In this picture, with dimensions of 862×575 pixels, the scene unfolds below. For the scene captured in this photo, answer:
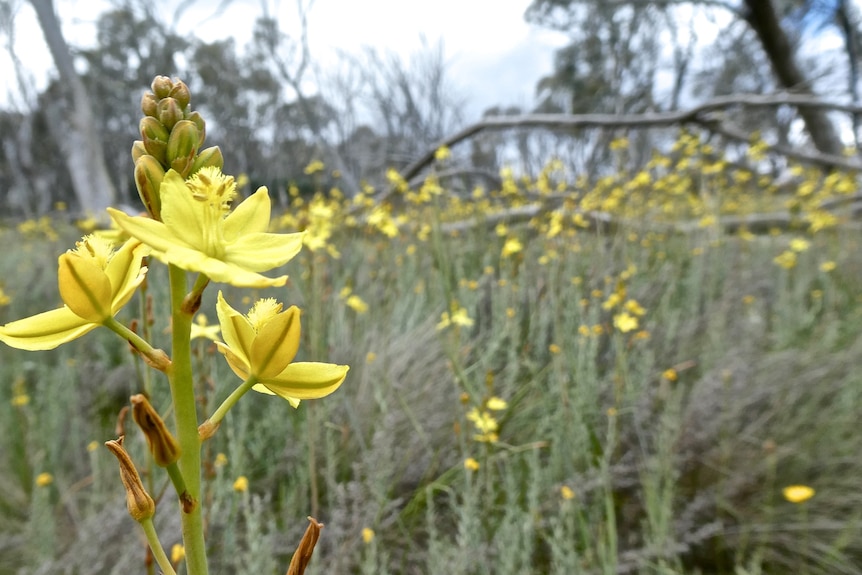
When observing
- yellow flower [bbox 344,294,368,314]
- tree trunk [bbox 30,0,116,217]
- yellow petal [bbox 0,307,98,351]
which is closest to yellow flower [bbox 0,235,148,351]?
yellow petal [bbox 0,307,98,351]

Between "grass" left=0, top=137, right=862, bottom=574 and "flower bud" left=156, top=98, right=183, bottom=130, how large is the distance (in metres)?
0.71

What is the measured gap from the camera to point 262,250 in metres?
0.41

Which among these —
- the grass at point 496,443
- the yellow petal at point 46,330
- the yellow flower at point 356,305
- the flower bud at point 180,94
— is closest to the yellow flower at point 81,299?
the yellow petal at point 46,330

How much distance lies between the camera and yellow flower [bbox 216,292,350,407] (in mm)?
355

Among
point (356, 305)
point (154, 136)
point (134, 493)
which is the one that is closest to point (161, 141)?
point (154, 136)

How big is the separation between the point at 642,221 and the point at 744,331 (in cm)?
103

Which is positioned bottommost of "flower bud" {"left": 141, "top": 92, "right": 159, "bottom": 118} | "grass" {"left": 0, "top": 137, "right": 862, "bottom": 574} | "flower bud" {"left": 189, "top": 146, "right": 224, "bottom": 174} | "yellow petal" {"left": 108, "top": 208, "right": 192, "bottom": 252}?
"grass" {"left": 0, "top": 137, "right": 862, "bottom": 574}

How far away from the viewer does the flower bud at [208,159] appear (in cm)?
40

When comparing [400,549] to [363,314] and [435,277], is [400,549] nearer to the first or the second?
[363,314]

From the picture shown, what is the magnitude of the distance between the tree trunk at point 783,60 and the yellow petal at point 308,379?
6623mm

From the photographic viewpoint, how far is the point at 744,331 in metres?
2.36

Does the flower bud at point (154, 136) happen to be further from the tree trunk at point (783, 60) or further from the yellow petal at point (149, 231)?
the tree trunk at point (783, 60)

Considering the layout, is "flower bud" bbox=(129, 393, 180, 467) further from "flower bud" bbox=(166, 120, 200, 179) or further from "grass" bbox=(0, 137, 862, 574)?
"grass" bbox=(0, 137, 862, 574)

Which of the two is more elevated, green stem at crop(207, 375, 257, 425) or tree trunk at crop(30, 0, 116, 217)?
Answer: tree trunk at crop(30, 0, 116, 217)
